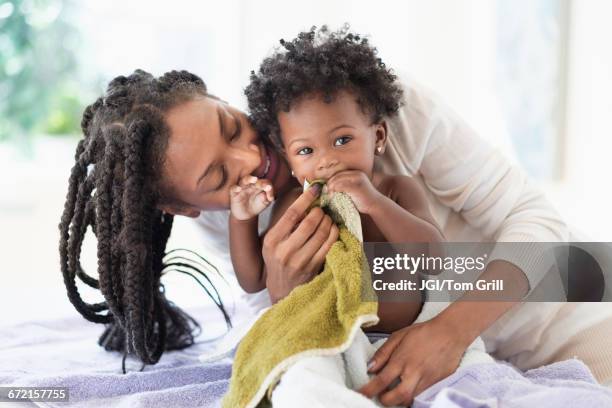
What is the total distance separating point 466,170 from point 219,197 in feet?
1.39

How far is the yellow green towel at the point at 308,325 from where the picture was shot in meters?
0.76

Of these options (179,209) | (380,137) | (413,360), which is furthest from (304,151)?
(413,360)

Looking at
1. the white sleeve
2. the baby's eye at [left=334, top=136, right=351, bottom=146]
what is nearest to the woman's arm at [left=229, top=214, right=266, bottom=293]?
the baby's eye at [left=334, top=136, right=351, bottom=146]

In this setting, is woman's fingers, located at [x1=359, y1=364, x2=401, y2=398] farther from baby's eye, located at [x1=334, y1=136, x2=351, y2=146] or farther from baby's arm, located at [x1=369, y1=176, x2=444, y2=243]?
baby's eye, located at [x1=334, y1=136, x2=351, y2=146]

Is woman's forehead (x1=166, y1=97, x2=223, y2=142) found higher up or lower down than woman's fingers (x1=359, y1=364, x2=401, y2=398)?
higher up

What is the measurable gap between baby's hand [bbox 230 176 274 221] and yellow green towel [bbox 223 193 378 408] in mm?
188

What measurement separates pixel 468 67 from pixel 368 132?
2.27m

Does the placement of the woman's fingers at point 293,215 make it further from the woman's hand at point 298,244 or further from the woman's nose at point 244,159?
the woman's nose at point 244,159

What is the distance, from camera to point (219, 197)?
3.40 feet

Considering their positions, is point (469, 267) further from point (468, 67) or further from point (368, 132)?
point (468, 67)

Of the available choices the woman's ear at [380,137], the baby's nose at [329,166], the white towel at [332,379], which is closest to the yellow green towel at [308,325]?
the white towel at [332,379]

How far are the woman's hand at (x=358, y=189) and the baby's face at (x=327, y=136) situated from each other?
32 millimetres

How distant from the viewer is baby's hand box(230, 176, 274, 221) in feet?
3.34

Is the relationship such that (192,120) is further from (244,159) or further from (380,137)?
(380,137)
